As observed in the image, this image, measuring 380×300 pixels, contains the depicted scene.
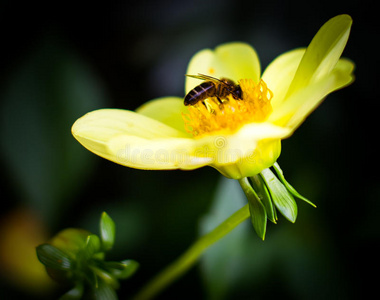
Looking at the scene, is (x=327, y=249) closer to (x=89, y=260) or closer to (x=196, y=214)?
(x=196, y=214)

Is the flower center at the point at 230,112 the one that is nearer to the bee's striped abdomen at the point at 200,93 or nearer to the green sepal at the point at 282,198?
the bee's striped abdomen at the point at 200,93

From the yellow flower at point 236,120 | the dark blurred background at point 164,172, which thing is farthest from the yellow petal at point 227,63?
the dark blurred background at point 164,172

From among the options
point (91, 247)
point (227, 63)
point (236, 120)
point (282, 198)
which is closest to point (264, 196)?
point (282, 198)

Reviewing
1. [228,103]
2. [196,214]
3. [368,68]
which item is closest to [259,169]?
[228,103]

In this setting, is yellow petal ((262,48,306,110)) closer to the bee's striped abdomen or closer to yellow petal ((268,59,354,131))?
the bee's striped abdomen

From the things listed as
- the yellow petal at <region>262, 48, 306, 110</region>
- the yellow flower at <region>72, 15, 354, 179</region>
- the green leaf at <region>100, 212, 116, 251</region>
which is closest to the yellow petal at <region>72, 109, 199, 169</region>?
the yellow flower at <region>72, 15, 354, 179</region>
